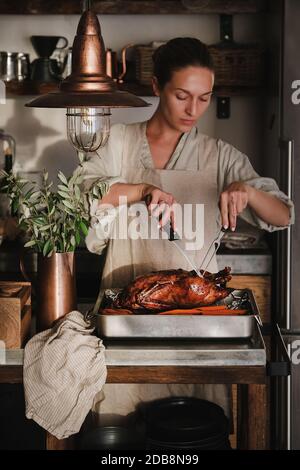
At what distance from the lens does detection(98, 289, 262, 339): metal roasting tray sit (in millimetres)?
2119

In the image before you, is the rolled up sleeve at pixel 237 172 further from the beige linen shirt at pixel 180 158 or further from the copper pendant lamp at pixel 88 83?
the copper pendant lamp at pixel 88 83

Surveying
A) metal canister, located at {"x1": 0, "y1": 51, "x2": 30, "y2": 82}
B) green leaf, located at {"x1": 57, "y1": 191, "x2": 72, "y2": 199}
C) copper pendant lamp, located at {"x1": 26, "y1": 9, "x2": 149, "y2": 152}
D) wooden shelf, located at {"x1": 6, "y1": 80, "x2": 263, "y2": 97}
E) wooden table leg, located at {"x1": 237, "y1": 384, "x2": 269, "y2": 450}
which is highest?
metal canister, located at {"x1": 0, "y1": 51, "x2": 30, "y2": 82}

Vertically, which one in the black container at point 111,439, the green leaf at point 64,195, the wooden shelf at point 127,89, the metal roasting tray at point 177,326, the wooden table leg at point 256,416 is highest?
the wooden shelf at point 127,89

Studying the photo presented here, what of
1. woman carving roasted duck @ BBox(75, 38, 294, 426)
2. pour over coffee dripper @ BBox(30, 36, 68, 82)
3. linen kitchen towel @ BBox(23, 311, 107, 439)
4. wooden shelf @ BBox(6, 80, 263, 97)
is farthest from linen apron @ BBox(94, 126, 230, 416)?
pour over coffee dripper @ BBox(30, 36, 68, 82)

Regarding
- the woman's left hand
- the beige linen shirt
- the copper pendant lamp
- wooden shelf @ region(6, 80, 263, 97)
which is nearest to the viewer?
the copper pendant lamp

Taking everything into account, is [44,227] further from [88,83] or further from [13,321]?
[88,83]

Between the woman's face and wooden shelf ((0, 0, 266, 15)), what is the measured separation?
155cm

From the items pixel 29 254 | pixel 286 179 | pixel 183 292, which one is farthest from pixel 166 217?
pixel 29 254

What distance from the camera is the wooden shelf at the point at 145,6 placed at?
4070 millimetres

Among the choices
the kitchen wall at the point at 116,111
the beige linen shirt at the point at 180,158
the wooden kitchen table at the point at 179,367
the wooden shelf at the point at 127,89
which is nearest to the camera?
the wooden kitchen table at the point at 179,367

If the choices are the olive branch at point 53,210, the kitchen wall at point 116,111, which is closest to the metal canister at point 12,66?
the kitchen wall at point 116,111

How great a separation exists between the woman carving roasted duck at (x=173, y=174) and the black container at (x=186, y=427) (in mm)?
149

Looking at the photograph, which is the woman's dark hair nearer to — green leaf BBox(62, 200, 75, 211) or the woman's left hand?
the woman's left hand
